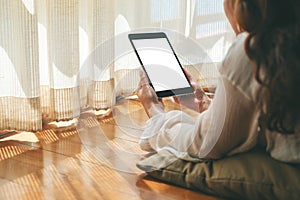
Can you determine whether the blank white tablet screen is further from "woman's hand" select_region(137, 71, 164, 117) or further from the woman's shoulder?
the woman's shoulder

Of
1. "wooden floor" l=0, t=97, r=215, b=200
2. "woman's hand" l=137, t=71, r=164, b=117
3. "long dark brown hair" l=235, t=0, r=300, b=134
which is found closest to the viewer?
"long dark brown hair" l=235, t=0, r=300, b=134

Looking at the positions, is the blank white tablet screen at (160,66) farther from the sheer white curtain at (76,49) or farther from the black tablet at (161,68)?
the sheer white curtain at (76,49)

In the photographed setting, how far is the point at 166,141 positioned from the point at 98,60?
0.66 meters

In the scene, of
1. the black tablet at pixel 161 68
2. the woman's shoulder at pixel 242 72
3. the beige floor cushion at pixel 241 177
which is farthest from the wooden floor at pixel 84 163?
the woman's shoulder at pixel 242 72

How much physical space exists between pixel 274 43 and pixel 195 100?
50cm

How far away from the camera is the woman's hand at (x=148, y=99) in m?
1.46

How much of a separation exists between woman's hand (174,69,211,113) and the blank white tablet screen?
0.04 meters

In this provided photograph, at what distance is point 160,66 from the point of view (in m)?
1.50

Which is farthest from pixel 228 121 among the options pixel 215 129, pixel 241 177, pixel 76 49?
pixel 76 49

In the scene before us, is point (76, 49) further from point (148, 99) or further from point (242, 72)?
point (242, 72)

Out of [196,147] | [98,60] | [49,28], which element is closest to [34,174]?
[196,147]

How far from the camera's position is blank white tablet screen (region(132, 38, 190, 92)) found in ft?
4.91

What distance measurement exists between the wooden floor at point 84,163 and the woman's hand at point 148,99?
84 millimetres

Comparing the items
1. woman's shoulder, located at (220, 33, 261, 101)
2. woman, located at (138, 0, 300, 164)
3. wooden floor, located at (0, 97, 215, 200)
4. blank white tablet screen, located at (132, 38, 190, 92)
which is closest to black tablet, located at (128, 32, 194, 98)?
blank white tablet screen, located at (132, 38, 190, 92)
